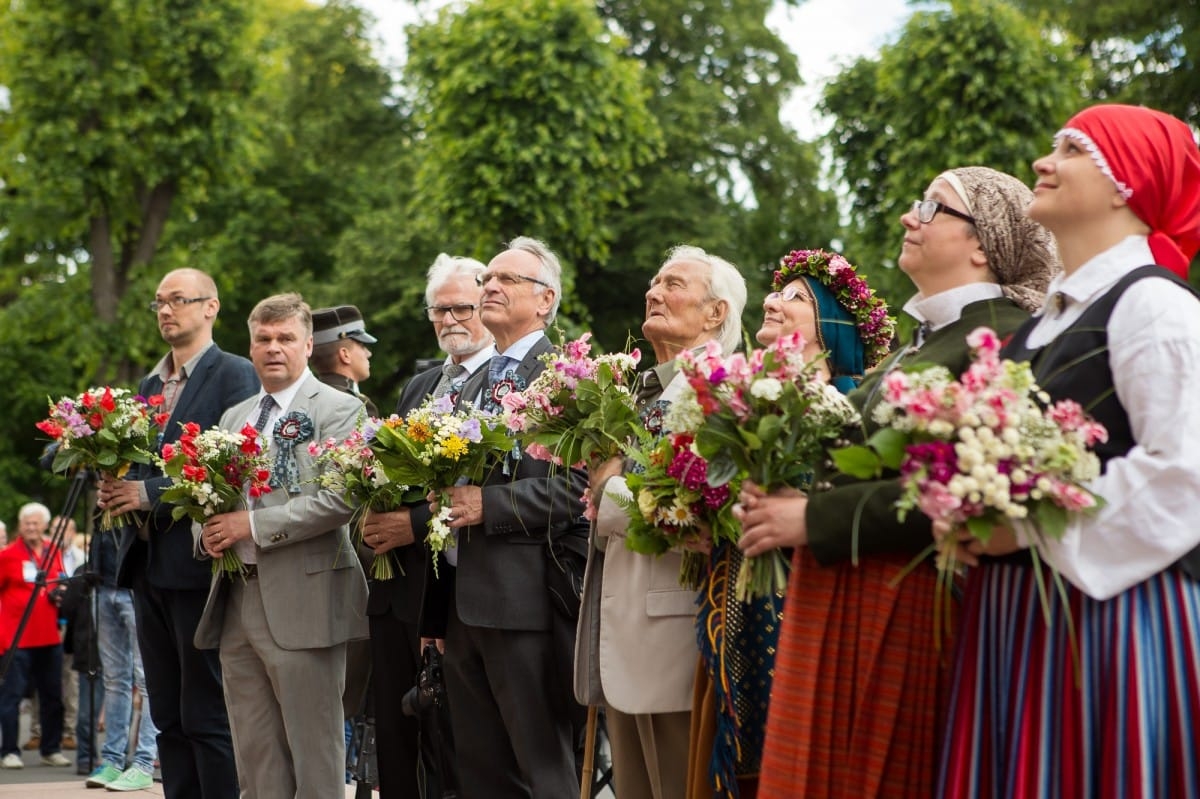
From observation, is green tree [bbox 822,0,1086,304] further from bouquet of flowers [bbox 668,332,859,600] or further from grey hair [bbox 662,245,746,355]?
bouquet of flowers [bbox 668,332,859,600]

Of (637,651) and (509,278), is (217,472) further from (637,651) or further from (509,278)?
(637,651)

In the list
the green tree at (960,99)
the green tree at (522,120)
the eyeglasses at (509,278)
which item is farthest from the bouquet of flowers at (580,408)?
the green tree at (960,99)

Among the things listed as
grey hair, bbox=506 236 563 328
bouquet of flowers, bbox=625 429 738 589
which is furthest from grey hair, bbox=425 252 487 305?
bouquet of flowers, bbox=625 429 738 589

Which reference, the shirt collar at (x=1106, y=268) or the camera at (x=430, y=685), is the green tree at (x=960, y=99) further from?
the shirt collar at (x=1106, y=268)

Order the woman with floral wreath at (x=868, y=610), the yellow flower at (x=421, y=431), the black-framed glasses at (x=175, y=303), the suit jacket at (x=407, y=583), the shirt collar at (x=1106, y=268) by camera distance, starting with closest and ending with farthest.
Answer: the shirt collar at (x=1106, y=268), the woman with floral wreath at (x=868, y=610), the yellow flower at (x=421, y=431), the suit jacket at (x=407, y=583), the black-framed glasses at (x=175, y=303)

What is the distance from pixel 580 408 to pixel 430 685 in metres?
1.57

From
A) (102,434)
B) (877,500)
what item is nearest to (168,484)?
(102,434)

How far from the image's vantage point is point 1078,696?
3.14 metres

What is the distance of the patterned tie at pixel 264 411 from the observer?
6.60 m

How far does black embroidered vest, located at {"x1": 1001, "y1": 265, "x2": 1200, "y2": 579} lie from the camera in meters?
3.20

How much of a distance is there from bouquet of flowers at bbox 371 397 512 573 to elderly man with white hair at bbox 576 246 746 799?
60 centimetres

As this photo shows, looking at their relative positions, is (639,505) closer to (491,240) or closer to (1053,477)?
(1053,477)

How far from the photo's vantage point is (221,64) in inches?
A: 887

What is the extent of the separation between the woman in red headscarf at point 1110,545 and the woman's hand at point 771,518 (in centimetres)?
43
